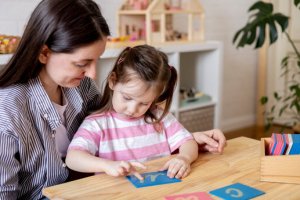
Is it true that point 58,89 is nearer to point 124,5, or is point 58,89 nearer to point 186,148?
point 186,148

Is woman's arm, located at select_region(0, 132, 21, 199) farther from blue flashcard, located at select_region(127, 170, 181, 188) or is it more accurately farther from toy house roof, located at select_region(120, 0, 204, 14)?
toy house roof, located at select_region(120, 0, 204, 14)

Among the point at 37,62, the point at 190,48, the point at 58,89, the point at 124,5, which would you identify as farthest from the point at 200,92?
the point at 37,62

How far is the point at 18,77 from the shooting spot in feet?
3.89

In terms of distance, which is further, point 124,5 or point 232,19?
point 232,19

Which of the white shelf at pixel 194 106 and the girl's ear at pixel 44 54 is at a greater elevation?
the girl's ear at pixel 44 54

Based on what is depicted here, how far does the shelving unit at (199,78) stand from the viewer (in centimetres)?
252

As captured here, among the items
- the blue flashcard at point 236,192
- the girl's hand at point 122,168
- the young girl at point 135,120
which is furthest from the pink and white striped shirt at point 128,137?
the blue flashcard at point 236,192

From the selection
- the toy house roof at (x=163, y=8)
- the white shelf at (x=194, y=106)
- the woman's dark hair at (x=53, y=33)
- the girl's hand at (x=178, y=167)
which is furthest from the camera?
the white shelf at (x=194, y=106)

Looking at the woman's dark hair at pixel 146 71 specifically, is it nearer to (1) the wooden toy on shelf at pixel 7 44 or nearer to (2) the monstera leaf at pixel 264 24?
(1) the wooden toy on shelf at pixel 7 44

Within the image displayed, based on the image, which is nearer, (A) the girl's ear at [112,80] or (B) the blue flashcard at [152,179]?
(B) the blue flashcard at [152,179]

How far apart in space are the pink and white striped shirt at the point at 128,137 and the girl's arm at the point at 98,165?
0.30 ft

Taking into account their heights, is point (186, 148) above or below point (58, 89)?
Result: below

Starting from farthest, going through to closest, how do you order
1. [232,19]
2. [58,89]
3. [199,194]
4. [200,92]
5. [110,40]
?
[232,19] < [200,92] < [110,40] < [58,89] < [199,194]

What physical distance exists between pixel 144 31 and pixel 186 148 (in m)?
1.60
